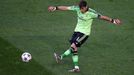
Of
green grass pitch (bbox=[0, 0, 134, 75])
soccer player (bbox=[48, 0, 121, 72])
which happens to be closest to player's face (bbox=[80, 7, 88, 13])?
soccer player (bbox=[48, 0, 121, 72])

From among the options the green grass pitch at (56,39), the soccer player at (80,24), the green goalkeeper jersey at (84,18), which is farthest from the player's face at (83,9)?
the green grass pitch at (56,39)

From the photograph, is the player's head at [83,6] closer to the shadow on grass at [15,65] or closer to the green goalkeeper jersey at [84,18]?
the green goalkeeper jersey at [84,18]

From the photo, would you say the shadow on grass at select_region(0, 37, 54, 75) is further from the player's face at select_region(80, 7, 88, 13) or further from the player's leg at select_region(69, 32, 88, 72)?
the player's face at select_region(80, 7, 88, 13)

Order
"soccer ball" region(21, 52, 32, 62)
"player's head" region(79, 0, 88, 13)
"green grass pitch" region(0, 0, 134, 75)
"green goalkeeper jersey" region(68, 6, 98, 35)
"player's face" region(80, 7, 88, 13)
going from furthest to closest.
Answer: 1. "soccer ball" region(21, 52, 32, 62)
2. "green grass pitch" region(0, 0, 134, 75)
3. "green goalkeeper jersey" region(68, 6, 98, 35)
4. "player's face" region(80, 7, 88, 13)
5. "player's head" region(79, 0, 88, 13)

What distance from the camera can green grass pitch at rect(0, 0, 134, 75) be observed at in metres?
15.5

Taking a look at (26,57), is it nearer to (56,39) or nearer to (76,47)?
(76,47)

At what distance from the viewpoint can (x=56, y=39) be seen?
1941 cm

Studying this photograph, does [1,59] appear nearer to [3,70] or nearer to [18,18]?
[3,70]

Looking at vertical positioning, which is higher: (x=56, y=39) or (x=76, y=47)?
(x=76, y=47)

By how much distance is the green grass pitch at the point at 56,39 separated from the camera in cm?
1555

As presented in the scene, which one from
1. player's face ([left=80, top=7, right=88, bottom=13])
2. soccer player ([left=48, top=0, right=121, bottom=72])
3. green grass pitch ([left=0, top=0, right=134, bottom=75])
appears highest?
player's face ([left=80, top=7, right=88, bottom=13])

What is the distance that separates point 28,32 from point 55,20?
2.77 m

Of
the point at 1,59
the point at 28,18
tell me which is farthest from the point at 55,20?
the point at 1,59

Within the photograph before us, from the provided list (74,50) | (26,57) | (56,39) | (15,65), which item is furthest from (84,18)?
(56,39)
